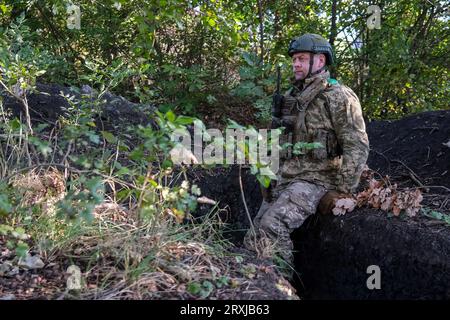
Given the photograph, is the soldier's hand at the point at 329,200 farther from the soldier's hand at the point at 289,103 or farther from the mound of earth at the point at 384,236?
the soldier's hand at the point at 289,103

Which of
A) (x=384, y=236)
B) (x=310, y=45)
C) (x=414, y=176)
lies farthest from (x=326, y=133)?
(x=414, y=176)

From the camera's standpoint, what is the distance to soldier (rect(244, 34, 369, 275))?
434cm

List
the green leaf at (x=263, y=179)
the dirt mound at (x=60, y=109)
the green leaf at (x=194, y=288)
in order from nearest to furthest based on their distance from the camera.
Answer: the green leaf at (x=194, y=288) < the green leaf at (x=263, y=179) < the dirt mound at (x=60, y=109)

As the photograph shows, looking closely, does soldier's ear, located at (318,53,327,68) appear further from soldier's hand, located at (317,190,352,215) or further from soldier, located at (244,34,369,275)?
soldier's hand, located at (317,190,352,215)

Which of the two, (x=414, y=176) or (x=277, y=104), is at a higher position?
(x=277, y=104)

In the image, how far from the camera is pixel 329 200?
446 centimetres

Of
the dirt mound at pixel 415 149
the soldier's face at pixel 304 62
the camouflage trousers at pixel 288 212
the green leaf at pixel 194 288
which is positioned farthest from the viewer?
the dirt mound at pixel 415 149

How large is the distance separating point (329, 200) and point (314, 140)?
535 millimetres

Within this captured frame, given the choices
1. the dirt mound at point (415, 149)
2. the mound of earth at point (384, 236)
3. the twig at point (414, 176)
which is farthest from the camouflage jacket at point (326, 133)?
the dirt mound at point (415, 149)

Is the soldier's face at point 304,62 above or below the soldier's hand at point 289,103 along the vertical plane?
above

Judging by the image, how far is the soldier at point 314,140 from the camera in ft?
14.2

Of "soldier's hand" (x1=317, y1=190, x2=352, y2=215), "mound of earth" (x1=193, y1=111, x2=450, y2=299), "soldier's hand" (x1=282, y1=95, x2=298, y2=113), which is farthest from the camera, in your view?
"soldier's hand" (x1=282, y1=95, x2=298, y2=113)

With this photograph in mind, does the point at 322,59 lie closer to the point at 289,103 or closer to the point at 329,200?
the point at 289,103

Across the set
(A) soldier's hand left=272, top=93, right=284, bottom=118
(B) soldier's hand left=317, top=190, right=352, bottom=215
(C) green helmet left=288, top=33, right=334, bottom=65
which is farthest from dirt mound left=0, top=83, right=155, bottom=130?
(B) soldier's hand left=317, top=190, right=352, bottom=215
